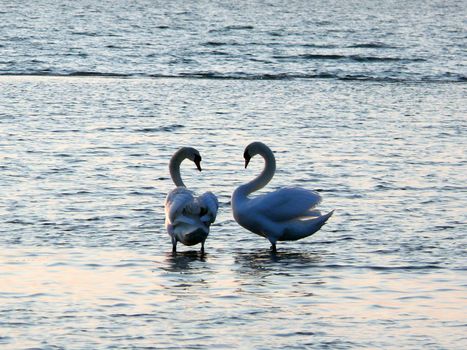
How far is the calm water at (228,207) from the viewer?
8.84m

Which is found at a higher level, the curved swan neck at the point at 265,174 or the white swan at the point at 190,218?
the curved swan neck at the point at 265,174

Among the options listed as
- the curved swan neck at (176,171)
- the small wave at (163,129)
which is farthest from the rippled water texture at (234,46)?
the curved swan neck at (176,171)

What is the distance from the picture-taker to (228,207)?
13633 millimetres

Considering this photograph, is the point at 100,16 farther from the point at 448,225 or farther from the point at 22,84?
the point at 448,225

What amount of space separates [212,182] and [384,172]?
6.98 ft

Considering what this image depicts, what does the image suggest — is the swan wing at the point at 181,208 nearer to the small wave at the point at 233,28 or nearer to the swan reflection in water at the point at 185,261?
the swan reflection in water at the point at 185,261

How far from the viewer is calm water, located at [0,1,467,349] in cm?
884

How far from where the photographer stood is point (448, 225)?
1255 cm

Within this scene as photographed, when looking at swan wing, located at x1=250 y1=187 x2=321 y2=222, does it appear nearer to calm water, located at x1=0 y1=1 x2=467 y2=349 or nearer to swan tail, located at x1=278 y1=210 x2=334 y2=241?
swan tail, located at x1=278 y1=210 x2=334 y2=241

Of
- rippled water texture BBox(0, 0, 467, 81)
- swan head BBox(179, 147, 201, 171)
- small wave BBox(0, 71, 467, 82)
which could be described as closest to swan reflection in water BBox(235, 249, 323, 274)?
swan head BBox(179, 147, 201, 171)

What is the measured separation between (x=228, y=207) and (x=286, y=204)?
5.92 feet

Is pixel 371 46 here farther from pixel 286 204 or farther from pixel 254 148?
pixel 286 204

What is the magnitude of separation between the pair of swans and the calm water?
0.21 meters

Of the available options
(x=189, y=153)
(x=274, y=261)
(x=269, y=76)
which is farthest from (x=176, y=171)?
(x=269, y=76)
